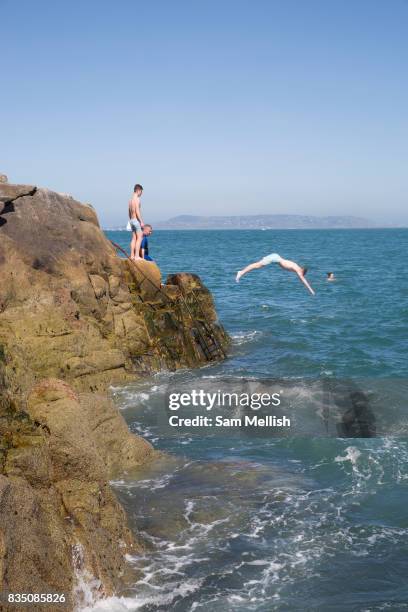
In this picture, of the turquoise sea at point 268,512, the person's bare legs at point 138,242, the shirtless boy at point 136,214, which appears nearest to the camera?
the turquoise sea at point 268,512

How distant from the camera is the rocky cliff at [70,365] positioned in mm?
7699

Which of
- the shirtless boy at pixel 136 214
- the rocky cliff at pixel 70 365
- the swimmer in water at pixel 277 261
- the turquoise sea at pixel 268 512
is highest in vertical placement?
the shirtless boy at pixel 136 214

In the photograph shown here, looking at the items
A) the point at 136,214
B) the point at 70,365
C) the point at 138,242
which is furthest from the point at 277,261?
the point at 138,242

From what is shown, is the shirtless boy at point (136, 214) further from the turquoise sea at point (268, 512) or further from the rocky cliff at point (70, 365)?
the turquoise sea at point (268, 512)

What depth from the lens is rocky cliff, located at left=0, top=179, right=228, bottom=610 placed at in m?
7.70

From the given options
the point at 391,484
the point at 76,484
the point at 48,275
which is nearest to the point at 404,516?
the point at 391,484

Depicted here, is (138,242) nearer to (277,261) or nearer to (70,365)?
(70,365)

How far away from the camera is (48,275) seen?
18031 millimetres

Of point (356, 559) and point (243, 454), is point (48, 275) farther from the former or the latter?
point (356, 559)

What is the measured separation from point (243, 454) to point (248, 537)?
3.76 meters

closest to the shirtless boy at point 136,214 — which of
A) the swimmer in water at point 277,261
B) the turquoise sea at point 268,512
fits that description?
the turquoise sea at point 268,512

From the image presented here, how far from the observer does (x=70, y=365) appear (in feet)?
53.0

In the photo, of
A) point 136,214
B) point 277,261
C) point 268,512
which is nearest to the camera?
point 268,512

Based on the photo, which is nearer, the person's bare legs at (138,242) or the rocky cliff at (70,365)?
the rocky cliff at (70,365)
